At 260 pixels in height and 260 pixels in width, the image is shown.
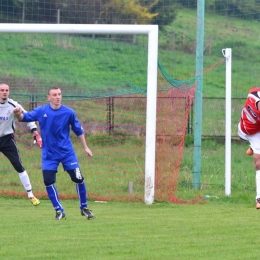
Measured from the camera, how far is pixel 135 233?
29.6ft

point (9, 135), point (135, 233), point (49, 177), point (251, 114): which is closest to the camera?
point (135, 233)

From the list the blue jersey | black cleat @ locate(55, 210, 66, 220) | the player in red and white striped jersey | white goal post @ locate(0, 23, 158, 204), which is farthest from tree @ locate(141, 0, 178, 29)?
black cleat @ locate(55, 210, 66, 220)

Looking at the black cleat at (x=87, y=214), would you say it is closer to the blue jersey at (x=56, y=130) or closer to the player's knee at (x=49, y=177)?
the player's knee at (x=49, y=177)

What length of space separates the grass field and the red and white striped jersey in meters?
1.20

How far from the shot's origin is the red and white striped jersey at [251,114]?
1098 centimetres

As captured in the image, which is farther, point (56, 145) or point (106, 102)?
point (106, 102)

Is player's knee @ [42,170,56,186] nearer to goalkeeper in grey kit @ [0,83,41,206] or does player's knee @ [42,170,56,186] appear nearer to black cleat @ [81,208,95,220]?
black cleat @ [81,208,95,220]

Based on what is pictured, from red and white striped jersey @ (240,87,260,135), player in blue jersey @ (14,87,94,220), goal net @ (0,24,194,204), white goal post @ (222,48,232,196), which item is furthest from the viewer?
white goal post @ (222,48,232,196)

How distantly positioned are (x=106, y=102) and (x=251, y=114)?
15.1 feet

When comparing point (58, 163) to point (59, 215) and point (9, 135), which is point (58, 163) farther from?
point (9, 135)

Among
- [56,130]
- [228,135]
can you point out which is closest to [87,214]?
[56,130]

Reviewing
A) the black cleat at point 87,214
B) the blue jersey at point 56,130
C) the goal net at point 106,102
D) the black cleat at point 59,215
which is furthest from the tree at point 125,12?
the black cleat at point 59,215

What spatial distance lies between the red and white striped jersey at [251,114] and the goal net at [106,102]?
1.93 meters

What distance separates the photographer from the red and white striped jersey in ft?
36.0
